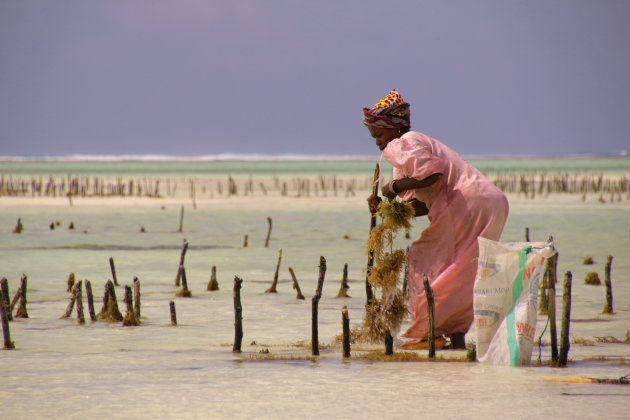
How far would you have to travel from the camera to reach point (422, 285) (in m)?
6.07

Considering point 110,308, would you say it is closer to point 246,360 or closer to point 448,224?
point 246,360

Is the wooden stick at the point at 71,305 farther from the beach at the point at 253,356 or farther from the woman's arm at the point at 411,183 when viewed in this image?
the woman's arm at the point at 411,183

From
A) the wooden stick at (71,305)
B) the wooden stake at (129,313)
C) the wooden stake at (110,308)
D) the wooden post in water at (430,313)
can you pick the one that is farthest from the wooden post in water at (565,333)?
the wooden stick at (71,305)

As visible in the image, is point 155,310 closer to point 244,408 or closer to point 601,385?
point 244,408

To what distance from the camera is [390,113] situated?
621 cm

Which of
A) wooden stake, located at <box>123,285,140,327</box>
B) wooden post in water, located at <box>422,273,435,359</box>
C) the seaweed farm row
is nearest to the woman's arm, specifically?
wooden post in water, located at <box>422,273,435,359</box>

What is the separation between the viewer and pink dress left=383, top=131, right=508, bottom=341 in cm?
597

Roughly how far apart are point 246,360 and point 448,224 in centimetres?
155

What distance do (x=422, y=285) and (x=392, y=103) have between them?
1.22 m

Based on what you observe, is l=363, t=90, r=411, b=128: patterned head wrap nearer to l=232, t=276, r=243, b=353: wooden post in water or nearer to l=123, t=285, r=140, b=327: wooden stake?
l=232, t=276, r=243, b=353: wooden post in water

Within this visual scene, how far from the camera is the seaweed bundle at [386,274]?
607 centimetres

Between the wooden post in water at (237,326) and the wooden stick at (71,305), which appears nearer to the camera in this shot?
the wooden post in water at (237,326)

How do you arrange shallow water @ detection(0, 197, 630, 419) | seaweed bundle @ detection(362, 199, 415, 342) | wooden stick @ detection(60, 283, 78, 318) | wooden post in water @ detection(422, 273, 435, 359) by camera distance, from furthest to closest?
wooden stick @ detection(60, 283, 78, 318), seaweed bundle @ detection(362, 199, 415, 342), wooden post in water @ detection(422, 273, 435, 359), shallow water @ detection(0, 197, 630, 419)

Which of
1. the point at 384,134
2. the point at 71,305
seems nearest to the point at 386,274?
the point at 384,134
